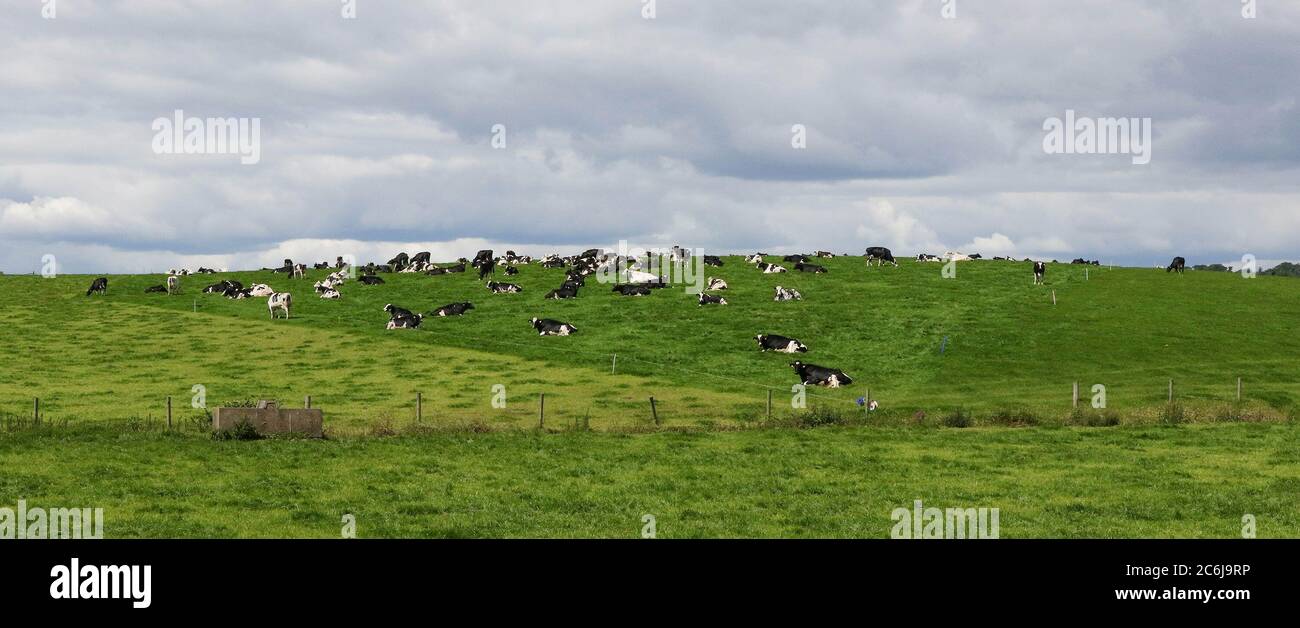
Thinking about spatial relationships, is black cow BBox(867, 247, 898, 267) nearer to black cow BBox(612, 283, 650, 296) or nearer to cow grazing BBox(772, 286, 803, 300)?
cow grazing BBox(772, 286, 803, 300)

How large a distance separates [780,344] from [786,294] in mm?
13508

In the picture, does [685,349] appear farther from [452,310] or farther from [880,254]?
[880,254]

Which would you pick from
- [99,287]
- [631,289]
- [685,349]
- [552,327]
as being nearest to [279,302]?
[552,327]

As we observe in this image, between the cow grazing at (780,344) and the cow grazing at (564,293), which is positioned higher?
the cow grazing at (564,293)

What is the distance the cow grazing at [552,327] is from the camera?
60.1 metres

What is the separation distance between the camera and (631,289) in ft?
234

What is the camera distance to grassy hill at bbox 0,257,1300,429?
1766 inches

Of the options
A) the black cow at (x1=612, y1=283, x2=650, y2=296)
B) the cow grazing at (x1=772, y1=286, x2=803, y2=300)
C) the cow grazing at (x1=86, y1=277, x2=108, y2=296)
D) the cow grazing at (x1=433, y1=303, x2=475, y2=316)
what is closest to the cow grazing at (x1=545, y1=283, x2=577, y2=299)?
the black cow at (x1=612, y1=283, x2=650, y2=296)

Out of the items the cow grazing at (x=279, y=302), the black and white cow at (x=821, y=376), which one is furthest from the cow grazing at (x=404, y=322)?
the black and white cow at (x=821, y=376)

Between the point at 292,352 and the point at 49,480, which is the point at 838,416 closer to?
the point at 49,480

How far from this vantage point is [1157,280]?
7800 centimetres

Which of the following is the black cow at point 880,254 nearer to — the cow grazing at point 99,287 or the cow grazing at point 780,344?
the cow grazing at point 780,344

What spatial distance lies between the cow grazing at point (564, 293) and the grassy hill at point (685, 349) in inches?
38.5
